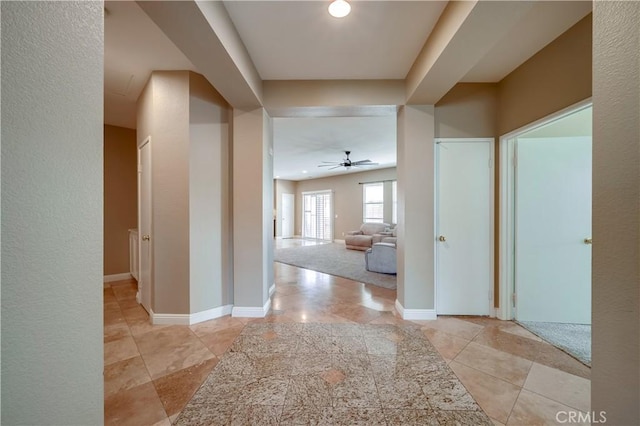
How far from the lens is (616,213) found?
2.60 feet

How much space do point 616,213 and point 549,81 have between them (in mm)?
2059

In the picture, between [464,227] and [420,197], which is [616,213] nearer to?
[420,197]

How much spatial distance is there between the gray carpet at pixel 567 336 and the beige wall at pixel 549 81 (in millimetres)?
2102

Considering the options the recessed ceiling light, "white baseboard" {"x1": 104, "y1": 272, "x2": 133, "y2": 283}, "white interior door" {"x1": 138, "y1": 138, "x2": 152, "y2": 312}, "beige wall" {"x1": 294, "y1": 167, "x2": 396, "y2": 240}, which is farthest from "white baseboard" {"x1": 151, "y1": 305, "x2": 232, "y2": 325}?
"beige wall" {"x1": 294, "y1": 167, "x2": 396, "y2": 240}

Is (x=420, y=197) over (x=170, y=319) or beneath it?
over

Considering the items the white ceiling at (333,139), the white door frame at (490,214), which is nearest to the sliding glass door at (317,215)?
the white ceiling at (333,139)

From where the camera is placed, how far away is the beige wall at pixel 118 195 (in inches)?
162

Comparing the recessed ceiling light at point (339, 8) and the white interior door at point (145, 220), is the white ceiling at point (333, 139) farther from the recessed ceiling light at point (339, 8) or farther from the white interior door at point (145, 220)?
the white interior door at point (145, 220)

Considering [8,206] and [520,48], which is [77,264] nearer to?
[8,206]

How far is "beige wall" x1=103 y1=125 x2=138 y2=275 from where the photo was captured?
13.5 feet

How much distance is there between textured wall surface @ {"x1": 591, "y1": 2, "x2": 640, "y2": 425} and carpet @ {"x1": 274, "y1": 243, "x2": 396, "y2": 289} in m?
3.20

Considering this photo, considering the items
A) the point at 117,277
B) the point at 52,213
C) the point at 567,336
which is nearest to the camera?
the point at 52,213

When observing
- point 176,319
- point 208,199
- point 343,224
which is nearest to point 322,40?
point 208,199

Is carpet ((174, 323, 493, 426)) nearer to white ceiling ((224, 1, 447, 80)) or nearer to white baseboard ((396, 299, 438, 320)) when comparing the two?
white baseboard ((396, 299, 438, 320))
